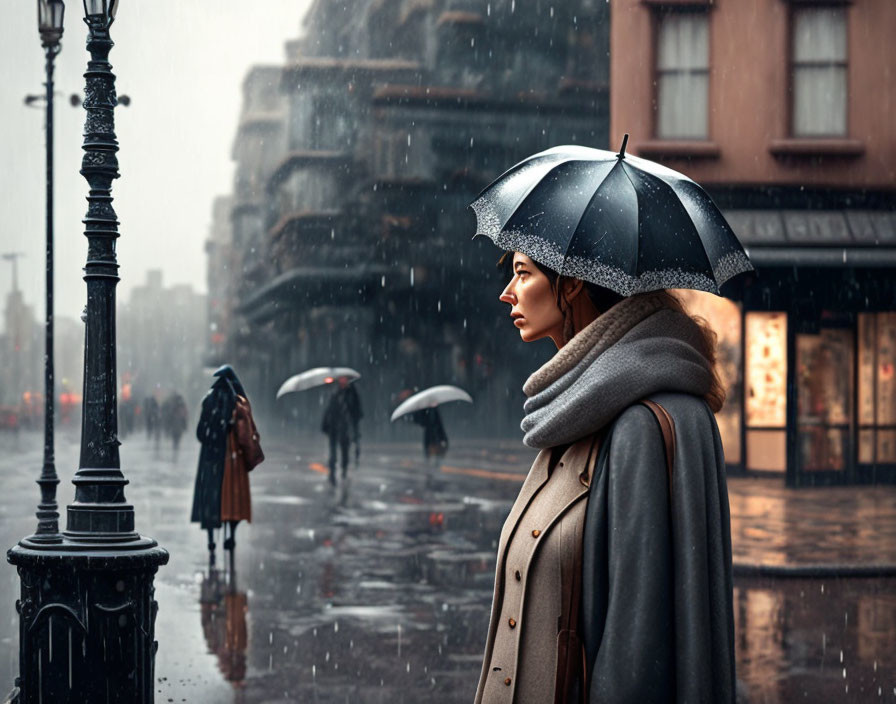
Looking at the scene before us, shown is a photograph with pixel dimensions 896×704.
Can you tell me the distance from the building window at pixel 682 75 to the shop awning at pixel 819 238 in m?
1.77

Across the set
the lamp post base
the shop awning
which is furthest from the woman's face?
the shop awning

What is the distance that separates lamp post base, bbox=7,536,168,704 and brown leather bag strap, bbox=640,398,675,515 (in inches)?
168

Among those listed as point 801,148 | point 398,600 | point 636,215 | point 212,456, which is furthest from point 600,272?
point 801,148

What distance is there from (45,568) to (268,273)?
52.2 meters

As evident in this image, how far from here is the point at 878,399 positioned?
898 inches

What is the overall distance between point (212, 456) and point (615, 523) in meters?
10.6

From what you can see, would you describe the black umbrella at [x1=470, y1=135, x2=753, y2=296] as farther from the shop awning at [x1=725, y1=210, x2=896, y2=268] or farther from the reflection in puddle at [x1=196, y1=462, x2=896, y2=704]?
the shop awning at [x1=725, y1=210, x2=896, y2=268]

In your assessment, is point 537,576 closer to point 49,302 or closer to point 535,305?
point 535,305

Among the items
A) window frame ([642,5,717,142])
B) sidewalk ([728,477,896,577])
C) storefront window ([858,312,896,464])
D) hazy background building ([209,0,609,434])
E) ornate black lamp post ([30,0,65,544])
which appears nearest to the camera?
ornate black lamp post ([30,0,65,544])

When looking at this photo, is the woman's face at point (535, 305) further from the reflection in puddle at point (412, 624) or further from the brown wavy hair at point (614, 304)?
the reflection in puddle at point (412, 624)

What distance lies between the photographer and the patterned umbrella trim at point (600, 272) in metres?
A: 2.92

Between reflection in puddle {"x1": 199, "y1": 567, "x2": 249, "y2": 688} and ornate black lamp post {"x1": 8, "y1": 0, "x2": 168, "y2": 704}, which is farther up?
ornate black lamp post {"x1": 8, "y1": 0, "x2": 168, "y2": 704}

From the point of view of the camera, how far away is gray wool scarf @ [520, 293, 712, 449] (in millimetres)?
2744

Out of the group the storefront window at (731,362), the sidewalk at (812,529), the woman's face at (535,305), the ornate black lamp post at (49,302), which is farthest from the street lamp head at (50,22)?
the storefront window at (731,362)
